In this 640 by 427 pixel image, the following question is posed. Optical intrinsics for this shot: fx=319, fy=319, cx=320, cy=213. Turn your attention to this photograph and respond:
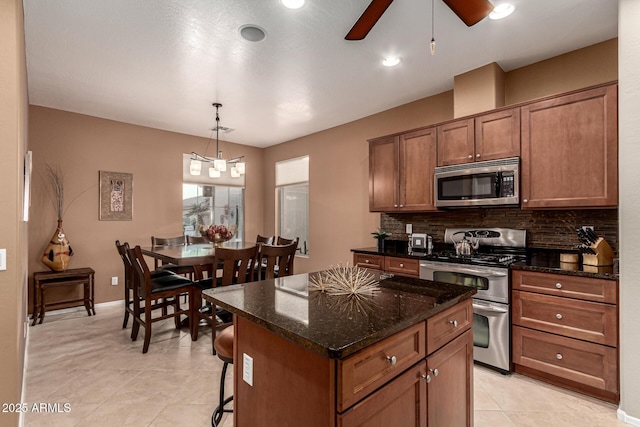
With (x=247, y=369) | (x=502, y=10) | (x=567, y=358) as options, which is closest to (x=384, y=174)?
(x=502, y=10)

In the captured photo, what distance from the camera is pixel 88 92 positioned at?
376 centimetres

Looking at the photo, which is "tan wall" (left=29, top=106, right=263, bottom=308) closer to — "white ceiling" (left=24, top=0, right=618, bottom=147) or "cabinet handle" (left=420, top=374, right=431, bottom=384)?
"white ceiling" (left=24, top=0, right=618, bottom=147)

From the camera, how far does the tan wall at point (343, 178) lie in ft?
13.9

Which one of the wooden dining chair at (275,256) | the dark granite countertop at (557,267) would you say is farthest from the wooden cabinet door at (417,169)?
the wooden dining chair at (275,256)

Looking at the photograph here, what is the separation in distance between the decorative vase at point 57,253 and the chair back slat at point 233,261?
2.47m

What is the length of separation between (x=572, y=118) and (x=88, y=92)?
4.92m

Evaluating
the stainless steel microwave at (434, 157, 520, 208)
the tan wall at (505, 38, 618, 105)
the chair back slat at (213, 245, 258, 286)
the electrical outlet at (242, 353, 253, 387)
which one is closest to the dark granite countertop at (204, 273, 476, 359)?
the electrical outlet at (242, 353, 253, 387)

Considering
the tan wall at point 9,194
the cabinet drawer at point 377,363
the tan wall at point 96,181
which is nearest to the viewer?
the cabinet drawer at point 377,363

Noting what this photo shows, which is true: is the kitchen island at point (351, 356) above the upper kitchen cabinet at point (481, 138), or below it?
below

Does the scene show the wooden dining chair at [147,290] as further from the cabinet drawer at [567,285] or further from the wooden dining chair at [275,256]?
the cabinet drawer at [567,285]

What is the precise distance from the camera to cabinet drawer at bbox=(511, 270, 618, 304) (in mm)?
2165

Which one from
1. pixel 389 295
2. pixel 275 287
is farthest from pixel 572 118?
pixel 275 287

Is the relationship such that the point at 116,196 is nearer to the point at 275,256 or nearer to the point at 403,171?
the point at 275,256

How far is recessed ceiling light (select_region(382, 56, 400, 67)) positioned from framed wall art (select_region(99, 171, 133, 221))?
13.4ft
